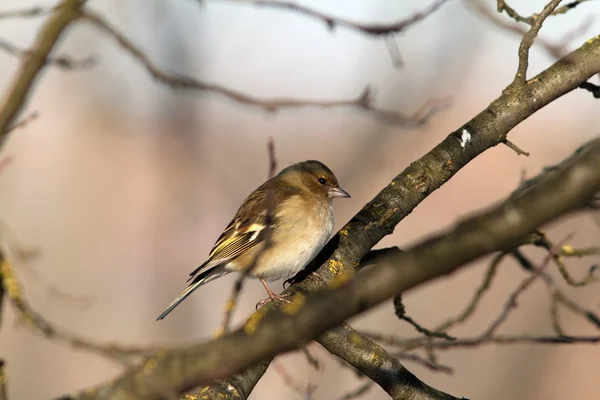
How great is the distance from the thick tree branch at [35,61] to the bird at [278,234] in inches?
60.0

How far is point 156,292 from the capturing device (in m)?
12.1

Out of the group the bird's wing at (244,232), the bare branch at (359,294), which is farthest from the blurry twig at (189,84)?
the bare branch at (359,294)

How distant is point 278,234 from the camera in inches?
194

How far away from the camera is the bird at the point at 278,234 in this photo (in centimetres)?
465

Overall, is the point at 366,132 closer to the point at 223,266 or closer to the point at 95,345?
the point at 223,266

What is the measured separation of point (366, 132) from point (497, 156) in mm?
3622

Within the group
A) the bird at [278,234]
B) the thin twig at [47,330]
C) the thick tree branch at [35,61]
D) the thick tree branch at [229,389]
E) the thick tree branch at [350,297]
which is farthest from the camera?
the bird at [278,234]

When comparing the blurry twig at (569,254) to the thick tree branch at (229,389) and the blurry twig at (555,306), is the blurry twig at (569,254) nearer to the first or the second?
the blurry twig at (555,306)

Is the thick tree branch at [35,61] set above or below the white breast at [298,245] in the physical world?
above

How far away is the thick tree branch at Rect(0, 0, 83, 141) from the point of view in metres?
3.49

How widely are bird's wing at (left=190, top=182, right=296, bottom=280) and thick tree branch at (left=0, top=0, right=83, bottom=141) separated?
5.58 feet

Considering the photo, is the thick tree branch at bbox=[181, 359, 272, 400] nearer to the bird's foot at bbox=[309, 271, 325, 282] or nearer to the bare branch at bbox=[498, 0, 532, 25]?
the bird's foot at bbox=[309, 271, 325, 282]

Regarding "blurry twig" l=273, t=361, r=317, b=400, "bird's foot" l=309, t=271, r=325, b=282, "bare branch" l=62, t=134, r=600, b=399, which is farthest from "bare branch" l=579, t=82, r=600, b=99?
"bare branch" l=62, t=134, r=600, b=399

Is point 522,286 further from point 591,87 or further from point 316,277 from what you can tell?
point 591,87
